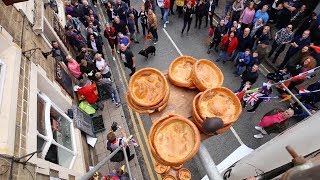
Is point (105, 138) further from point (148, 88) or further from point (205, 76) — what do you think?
point (205, 76)

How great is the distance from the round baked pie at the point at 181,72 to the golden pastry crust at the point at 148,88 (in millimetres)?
215

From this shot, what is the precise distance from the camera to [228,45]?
11.6 meters

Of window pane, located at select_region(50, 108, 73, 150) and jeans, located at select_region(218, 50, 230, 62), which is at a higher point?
jeans, located at select_region(218, 50, 230, 62)

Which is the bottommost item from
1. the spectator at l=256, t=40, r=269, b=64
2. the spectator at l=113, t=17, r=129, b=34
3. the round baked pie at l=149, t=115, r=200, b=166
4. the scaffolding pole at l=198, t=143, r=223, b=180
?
the spectator at l=256, t=40, r=269, b=64

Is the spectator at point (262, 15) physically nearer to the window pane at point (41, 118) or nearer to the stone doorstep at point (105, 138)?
the stone doorstep at point (105, 138)

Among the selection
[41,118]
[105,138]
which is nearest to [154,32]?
[105,138]

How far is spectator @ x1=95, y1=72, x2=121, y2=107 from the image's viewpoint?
10.6 metres

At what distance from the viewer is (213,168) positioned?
2.98 meters

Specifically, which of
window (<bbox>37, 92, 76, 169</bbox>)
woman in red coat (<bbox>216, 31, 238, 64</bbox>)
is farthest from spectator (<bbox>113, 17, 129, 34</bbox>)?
window (<bbox>37, 92, 76, 169</bbox>)

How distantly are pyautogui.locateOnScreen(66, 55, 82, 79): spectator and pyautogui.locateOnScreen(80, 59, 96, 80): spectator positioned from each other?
16 centimetres

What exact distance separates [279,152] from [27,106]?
6162 mm

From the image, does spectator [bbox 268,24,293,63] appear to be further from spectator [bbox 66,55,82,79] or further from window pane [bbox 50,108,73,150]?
window pane [bbox 50,108,73,150]

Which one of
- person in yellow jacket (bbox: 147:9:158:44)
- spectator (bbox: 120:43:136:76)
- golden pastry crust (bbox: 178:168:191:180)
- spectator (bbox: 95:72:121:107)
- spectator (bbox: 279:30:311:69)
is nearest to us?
golden pastry crust (bbox: 178:168:191:180)

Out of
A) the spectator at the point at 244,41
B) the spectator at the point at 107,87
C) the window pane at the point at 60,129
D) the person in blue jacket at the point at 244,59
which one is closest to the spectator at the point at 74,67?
the spectator at the point at 107,87
